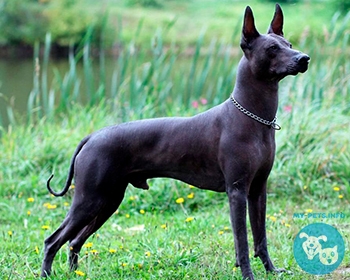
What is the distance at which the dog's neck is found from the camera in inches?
149

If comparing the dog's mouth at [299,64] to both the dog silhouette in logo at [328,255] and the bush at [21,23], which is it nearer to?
the dog silhouette in logo at [328,255]

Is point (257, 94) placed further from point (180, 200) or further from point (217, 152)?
point (180, 200)

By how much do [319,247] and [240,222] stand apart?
0.53 m

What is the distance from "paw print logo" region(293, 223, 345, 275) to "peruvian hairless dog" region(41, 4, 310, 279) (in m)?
0.29

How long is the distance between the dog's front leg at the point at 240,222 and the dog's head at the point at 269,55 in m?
0.73

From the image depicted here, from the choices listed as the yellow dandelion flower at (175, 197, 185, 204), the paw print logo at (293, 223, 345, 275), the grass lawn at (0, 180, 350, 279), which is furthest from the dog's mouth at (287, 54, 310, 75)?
the yellow dandelion flower at (175, 197, 185, 204)

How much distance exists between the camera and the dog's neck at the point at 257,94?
379 cm

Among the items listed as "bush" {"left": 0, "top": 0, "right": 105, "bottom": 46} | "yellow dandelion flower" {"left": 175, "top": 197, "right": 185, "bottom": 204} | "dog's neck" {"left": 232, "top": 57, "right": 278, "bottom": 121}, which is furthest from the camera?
"bush" {"left": 0, "top": 0, "right": 105, "bottom": 46}

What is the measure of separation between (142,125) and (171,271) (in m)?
1.01

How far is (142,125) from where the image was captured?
4074 mm

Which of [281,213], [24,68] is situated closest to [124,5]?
[24,68]

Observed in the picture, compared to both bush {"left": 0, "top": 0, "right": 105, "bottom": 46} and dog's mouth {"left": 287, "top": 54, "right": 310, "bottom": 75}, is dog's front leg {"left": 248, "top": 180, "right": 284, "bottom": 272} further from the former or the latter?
bush {"left": 0, "top": 0, "right": 105, "bottom": 46}

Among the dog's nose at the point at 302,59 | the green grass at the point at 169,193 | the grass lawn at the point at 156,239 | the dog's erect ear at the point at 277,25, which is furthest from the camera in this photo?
the green grass at the point at 169,193

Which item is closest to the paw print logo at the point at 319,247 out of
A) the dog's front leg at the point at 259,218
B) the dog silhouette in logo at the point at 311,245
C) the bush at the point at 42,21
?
the dog silhouette in logo at the point at 311,245
